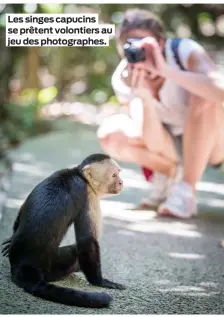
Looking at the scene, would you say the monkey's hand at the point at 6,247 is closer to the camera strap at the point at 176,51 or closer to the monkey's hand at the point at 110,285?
the monkey's hand at the point at 110,285

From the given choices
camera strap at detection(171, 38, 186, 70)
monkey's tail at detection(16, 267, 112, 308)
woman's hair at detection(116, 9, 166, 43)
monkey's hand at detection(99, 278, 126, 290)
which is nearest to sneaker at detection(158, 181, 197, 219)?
camera strap at detection(171, 38, 186, 70)

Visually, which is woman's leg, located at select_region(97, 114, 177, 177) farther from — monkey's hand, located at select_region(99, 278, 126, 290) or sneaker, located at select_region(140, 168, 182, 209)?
monkey's hand, located at select_region(99, 278, 126, 290)

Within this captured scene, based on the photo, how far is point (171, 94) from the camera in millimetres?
2301

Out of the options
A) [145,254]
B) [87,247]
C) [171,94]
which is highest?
[171,94]

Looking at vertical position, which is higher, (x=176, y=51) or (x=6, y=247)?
(x=176, y=51)

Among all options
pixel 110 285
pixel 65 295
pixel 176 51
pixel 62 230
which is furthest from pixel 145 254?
pixel 176 51

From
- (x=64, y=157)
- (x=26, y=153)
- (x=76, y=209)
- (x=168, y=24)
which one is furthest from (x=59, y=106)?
(x=76, y=209)

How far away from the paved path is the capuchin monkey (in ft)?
0.11

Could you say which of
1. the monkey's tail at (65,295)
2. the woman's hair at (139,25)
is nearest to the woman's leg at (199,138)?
the woman's hair at (139,25)

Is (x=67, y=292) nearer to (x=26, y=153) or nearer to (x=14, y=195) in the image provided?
(x=14, y=195)

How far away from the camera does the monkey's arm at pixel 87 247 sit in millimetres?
1696

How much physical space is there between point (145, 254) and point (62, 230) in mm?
462

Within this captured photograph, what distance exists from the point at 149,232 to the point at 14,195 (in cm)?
49

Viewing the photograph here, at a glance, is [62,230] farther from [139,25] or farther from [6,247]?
[139,25]
